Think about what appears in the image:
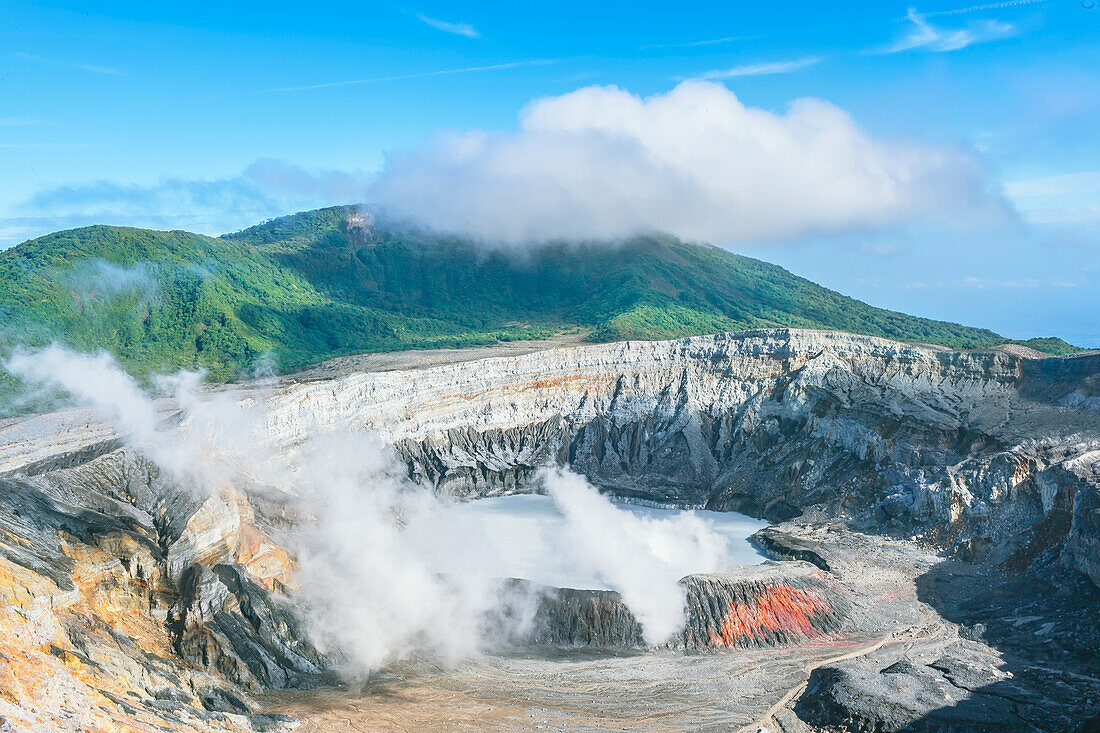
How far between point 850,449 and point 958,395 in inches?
391

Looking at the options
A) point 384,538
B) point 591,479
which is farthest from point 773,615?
point 591,479

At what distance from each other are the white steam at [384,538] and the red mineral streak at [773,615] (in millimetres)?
2610

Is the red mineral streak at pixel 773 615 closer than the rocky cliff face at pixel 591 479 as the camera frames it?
No

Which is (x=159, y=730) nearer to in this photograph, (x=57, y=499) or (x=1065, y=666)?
(x=57, y=499)

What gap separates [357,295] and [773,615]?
10842 cm

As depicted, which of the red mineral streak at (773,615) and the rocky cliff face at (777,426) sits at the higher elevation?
the rocky cliff face at (777,426)

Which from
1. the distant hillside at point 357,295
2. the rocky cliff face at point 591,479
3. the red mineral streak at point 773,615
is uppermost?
the distant hillside at point 357,295

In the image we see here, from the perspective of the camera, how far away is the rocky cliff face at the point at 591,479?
29625 millimetres

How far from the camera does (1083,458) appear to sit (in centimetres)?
4878

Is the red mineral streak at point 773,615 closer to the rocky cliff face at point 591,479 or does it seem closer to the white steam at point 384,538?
the rocky cliff face at point 591,479

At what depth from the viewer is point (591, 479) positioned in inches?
2805

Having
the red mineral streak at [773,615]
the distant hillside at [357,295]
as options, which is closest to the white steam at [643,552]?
the red mineral streak at [773,615]

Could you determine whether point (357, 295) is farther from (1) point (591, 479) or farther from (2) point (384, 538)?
(2) point (384, 538)

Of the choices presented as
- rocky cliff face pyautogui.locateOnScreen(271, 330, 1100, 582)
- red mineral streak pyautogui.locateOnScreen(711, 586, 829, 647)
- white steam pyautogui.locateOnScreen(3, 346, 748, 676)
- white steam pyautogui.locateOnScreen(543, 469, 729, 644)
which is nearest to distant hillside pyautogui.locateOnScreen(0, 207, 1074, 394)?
white steam pyautogui.locateOnScreen(3, 346, 748, 676)
